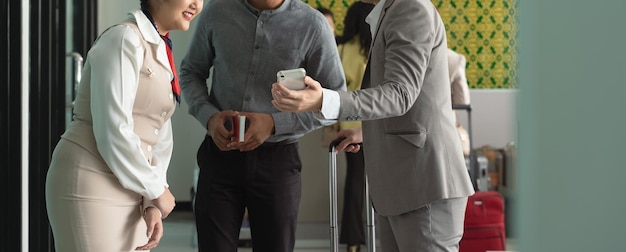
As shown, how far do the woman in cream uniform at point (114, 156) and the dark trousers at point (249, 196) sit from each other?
0.63 metres

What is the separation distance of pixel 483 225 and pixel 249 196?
2856mm

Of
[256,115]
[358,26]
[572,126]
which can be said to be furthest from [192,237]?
[572,126]

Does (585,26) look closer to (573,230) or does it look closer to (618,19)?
(618,19)

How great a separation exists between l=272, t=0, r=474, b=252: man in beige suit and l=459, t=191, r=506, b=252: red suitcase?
316 cm

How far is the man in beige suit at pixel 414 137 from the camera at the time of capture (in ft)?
6.00

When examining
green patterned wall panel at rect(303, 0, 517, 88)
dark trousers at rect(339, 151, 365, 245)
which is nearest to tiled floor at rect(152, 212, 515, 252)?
dark trousers at rect(339, 151, 365, 245)

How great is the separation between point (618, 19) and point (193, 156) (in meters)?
6.12

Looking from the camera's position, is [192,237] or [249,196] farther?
[192,237]

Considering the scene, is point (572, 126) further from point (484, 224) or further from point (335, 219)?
point (484, 224)

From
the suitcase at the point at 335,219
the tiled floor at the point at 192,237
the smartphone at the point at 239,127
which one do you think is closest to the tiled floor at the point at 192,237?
the tiled floor at the point at 192,237

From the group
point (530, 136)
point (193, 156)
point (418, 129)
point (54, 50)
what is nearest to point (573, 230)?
point (530, 136)

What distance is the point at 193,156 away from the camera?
6.65 m

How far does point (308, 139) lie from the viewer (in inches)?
243

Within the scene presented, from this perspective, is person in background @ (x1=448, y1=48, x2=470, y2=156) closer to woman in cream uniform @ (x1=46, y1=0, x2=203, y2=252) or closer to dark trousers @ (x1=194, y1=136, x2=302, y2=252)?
dark trousers @ (x1=194, y1=136, x2=302, y2=252)
